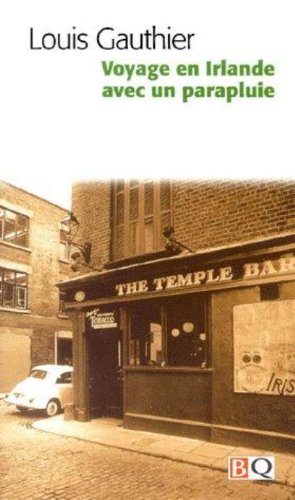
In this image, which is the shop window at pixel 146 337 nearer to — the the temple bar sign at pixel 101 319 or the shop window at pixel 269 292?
the the temple bar sign at pixel 101 319

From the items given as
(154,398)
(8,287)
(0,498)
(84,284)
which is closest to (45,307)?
(8,287)

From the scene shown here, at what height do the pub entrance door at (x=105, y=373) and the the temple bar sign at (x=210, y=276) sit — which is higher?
the the temple bar sign at (x=210, y=276)

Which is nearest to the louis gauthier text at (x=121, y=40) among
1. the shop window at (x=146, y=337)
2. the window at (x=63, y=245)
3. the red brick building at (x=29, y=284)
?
the shop window at (x=146, y=337)

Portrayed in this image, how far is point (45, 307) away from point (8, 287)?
95.6 inches

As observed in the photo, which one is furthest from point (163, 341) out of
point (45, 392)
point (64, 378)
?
point (64, 378)

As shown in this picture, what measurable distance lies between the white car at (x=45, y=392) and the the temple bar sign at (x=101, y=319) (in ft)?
10.3

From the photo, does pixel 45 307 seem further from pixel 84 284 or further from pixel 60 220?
pixel 84 284

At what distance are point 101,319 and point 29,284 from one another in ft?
37.9

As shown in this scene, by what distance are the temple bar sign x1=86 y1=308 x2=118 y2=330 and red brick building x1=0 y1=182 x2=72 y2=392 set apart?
9.94 m

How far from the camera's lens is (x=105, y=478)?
21.0 ft

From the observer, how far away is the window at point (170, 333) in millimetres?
9125

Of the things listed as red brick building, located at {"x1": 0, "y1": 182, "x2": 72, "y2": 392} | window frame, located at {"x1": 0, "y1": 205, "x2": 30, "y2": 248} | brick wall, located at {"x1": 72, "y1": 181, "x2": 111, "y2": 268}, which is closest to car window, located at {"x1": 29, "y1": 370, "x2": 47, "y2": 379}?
brick wall, located at {"x1": 72, "y1": 181, "x2": 111, "y2": 268}

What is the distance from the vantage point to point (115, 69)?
5355 millimetres

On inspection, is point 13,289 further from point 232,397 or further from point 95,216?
point 232,397
